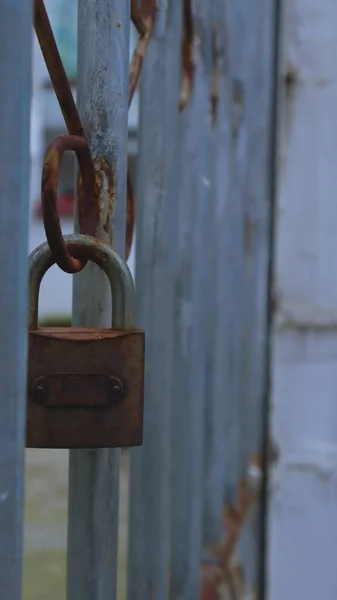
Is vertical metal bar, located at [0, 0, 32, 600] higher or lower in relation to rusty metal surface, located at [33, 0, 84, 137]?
lower

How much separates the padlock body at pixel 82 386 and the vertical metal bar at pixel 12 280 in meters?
0.08

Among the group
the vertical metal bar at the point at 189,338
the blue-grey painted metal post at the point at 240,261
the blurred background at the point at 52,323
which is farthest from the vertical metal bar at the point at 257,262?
the vertical metal bar at the point at 189,338

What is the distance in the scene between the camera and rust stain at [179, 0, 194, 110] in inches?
39.9

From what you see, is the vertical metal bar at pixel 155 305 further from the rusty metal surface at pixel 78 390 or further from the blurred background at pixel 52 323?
the rusty metal surface at pixel 78 390

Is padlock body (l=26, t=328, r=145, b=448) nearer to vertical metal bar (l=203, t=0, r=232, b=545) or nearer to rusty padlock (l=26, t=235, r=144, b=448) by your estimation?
rusty padlock (l=26, t=235, r=144, b=448)

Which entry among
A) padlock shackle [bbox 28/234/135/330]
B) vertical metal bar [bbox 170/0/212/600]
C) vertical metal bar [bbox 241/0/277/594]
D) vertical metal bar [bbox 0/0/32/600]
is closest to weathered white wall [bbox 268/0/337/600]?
vertical metal bar [bbox 241/0/277/594]

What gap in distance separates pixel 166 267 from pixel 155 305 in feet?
0.12

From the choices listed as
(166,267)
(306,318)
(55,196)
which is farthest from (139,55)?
(306,318)

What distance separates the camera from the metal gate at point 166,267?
477 mm

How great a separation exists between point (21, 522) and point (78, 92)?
291 millimetres

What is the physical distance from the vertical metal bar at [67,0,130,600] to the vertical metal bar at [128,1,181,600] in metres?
0.21

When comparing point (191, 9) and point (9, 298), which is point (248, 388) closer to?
point (191, 9)

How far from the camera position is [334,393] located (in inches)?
65.4

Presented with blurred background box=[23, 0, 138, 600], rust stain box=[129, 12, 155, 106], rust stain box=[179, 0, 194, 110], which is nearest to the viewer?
rust stain box=[129, 12, 155, 106]
